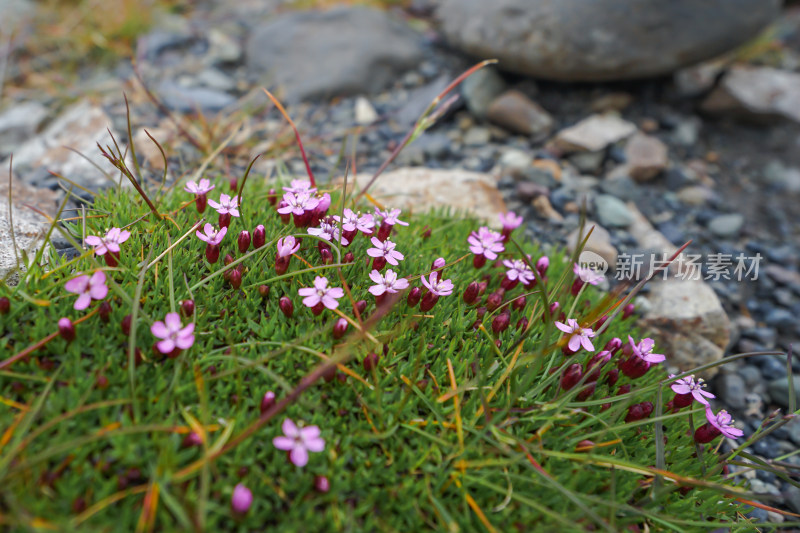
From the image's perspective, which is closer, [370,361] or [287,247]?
[370,361]

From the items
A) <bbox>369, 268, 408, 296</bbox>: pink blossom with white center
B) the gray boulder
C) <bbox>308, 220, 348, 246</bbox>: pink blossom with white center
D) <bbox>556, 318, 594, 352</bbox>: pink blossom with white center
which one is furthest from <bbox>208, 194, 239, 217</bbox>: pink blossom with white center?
the gray boulder

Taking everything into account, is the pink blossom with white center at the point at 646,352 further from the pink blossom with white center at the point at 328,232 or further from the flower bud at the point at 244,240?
the flower bud at the point at 244,240

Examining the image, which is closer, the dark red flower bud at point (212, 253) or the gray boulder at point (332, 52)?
the dark red flower bud at point (212, 253)

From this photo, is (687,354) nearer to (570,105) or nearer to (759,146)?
(570,105)

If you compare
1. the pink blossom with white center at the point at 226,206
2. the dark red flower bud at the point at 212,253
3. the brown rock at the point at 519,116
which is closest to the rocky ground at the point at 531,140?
the brown rock at the point at 519,116

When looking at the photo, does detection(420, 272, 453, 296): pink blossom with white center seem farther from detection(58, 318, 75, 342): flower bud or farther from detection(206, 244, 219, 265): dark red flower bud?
detection(58, 318, 75, 342): flower bud

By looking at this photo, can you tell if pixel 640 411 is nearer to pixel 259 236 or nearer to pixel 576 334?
pixel 576 334

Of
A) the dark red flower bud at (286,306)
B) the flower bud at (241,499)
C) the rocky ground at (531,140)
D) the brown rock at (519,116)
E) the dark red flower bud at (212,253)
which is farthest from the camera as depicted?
the brown rock at (519,116)

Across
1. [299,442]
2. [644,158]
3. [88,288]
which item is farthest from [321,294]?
[644,158]
